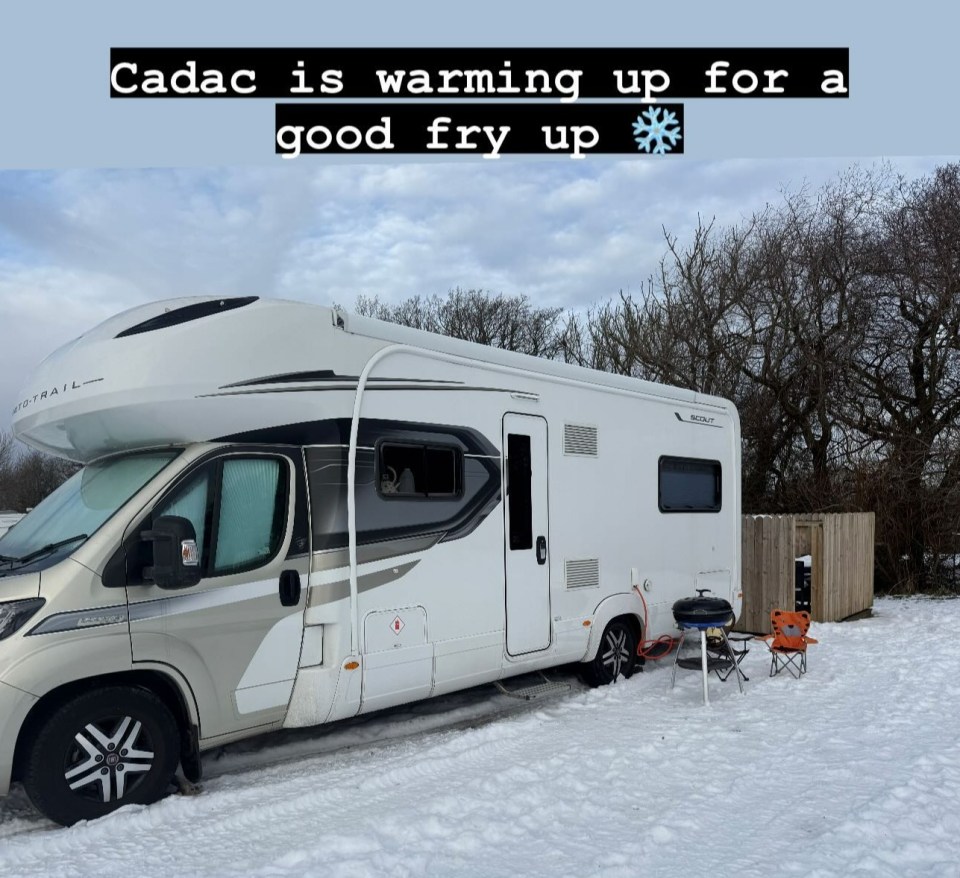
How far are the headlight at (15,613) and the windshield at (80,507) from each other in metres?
0.41

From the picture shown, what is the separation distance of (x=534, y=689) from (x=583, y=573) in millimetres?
1080

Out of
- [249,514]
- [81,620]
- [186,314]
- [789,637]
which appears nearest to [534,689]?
[789,637]

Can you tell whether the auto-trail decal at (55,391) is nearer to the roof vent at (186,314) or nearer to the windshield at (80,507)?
the roof vent at (186,314)

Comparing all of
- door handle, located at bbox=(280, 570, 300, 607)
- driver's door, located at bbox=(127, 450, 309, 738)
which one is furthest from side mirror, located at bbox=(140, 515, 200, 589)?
door handle, located at bbox=(280, 570, 300, 607)

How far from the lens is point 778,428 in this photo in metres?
17.0

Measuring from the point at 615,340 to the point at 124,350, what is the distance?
15.7 metres

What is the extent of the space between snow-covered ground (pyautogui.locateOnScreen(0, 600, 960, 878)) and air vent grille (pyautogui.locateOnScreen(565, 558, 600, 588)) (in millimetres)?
1002

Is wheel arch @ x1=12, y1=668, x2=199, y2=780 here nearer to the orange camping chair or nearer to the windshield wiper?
the windshield wiper

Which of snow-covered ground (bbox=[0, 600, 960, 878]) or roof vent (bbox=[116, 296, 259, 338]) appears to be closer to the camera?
snow-covered ground (bbox=[0, 600, 960, 878])

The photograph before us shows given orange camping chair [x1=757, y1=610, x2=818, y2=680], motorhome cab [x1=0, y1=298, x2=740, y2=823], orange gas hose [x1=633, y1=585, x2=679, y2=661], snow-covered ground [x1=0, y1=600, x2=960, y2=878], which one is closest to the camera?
snow-covered ground [x1=0, y1=600, x2=960, y2=878]

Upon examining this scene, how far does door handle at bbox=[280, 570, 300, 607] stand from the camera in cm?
518

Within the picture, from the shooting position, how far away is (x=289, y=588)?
5.21m

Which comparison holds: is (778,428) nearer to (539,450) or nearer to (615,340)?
(615,340)

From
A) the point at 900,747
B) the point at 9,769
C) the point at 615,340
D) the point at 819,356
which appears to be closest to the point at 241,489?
the point at 9,769
